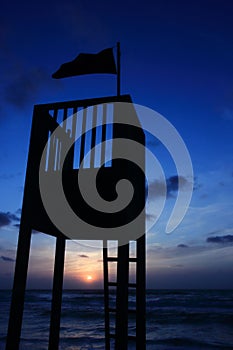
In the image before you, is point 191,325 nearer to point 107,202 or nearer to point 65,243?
point 65,243

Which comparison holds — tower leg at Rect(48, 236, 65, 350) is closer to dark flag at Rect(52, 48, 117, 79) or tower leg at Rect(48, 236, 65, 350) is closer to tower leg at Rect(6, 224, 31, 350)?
tower leg at Rect(6, 224, 31, 350)

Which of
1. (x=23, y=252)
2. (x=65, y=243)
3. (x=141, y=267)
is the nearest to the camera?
(x=23, y=252)

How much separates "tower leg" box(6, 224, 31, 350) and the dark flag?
2485mm

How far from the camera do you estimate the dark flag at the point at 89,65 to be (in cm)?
473

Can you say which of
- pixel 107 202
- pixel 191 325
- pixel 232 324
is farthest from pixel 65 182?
pixel 232 324

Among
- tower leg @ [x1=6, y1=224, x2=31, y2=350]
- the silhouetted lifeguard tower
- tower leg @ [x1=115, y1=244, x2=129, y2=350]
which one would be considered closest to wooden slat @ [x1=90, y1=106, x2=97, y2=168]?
the silhouetted lifeguard tower

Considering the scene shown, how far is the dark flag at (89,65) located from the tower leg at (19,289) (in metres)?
2.48

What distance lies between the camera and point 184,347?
37.8 feet

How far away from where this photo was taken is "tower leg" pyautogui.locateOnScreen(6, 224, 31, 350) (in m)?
3.42

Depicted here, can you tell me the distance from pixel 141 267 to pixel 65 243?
1763mm

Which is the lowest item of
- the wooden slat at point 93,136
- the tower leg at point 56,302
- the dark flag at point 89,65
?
the tower leg at point 56,302

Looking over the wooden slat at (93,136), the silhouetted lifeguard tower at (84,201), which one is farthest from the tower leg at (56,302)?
the wooden slat at (93,136)

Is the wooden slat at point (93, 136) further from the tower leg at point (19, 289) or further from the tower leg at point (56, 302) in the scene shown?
the tower leg at point (56, 302)

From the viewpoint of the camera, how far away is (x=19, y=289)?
11.5ft
